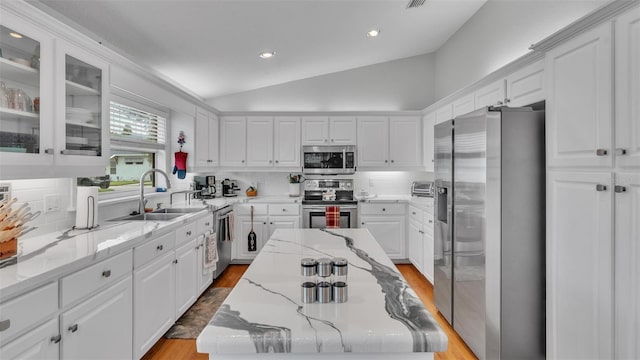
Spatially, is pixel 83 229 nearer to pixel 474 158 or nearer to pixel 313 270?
pixel 313 270

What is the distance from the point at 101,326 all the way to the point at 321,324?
4.82ft

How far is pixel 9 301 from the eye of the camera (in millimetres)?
1180

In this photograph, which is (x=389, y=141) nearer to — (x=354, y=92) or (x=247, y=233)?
(x=354, y=92)

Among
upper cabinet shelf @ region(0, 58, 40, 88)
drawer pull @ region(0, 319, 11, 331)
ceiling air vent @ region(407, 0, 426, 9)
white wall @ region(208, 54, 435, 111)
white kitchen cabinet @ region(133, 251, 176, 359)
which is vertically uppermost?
ceiling air vent @ region(407, 0, 426, 9)

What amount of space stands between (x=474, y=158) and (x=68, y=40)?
8.71 ft

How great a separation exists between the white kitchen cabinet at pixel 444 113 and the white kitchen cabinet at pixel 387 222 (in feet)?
4.16

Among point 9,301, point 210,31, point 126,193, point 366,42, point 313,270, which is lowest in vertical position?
point 9,301

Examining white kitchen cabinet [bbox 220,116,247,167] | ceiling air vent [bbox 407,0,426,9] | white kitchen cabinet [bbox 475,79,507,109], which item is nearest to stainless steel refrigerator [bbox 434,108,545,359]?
white kitchen cabinet [bbox 475,79,507,109]

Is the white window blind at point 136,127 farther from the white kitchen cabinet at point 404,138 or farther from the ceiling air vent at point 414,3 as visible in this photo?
the white kitchen cabinet at point 404,138

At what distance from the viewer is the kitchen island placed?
854 millimetres

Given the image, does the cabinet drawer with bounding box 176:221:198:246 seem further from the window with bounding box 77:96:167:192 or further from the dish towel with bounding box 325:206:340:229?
the dish towel with bounding box 325:206:340:229

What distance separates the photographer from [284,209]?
450 centimetres

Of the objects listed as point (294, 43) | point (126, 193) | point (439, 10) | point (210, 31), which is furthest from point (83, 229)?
point (439, 10)

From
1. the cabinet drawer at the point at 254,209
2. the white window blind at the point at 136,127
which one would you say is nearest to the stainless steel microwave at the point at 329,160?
the cabinet drawer at the point at 254,209
